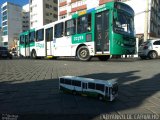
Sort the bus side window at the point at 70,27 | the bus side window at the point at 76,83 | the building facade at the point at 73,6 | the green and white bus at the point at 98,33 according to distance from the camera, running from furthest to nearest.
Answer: the building facade at the point at 73,6, the bus side window at the point at 70,27, the green and white bus at the point at 98,33, the bus side window at the point at 76,83

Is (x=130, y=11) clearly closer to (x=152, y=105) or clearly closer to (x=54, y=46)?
(x=54, y=46)

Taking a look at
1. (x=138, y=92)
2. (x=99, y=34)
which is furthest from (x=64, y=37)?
(x=138, y=92)

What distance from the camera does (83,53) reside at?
15.4 m

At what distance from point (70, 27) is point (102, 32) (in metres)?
3.28

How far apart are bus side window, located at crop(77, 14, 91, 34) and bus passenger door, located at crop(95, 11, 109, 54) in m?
0.67

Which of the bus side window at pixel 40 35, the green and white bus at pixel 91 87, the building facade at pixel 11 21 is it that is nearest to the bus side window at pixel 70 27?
the bus side window at pixel 40 35

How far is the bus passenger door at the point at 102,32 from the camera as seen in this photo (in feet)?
44.5

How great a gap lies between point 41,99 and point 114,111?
1447 mm

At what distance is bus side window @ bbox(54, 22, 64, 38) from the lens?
17328mm

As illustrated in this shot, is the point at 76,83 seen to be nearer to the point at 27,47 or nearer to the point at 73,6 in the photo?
the point at 27,47

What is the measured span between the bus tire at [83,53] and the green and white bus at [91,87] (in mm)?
10368

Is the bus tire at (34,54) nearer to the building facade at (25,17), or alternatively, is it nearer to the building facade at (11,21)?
the building facade at (11,21)

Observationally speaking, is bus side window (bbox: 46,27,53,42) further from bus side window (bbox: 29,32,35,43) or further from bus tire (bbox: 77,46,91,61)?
bus tire (bbox: 77,46,91,61)

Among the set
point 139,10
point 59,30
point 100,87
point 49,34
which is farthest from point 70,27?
point 139,10
